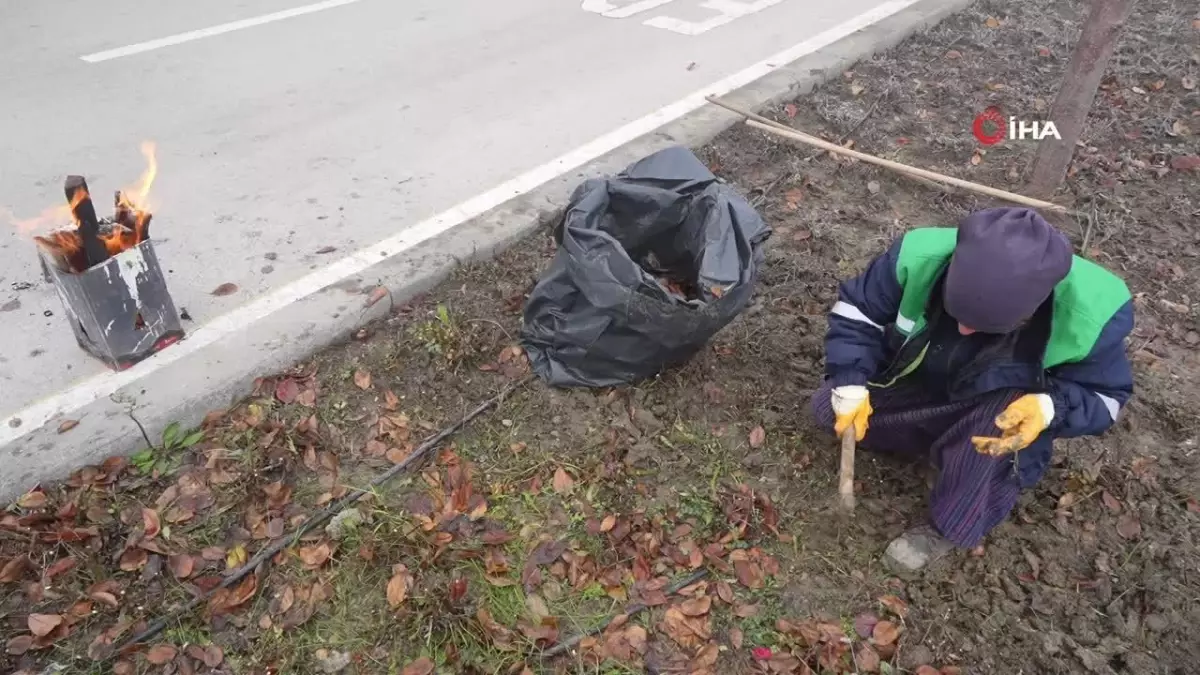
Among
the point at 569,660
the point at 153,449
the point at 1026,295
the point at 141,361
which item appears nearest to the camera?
the point at 1026,295

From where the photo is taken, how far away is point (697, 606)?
241 cm

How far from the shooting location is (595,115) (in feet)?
16.5

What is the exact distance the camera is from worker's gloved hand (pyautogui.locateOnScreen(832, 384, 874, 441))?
8.32 ft

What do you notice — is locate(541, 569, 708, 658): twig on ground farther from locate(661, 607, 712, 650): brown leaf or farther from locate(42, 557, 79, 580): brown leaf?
locate(42, 557, 79, 580): brown leaf

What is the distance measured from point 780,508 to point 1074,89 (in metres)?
2.99

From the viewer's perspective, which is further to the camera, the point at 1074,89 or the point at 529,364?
the point at 1074,89

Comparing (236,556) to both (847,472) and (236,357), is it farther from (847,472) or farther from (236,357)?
(847,472)

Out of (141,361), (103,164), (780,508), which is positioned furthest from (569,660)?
(103,164)

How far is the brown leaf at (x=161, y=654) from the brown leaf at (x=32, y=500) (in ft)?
2.20

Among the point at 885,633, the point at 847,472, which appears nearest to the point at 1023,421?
the point at 847,472

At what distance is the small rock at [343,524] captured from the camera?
2.52 metres

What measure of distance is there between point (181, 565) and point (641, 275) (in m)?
1.73

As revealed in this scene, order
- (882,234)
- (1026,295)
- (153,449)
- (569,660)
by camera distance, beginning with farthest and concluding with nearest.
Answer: (882,234)
(153,449)
(569,660)
(1026,295)

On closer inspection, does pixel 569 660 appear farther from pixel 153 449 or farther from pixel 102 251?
pixel 102 251
